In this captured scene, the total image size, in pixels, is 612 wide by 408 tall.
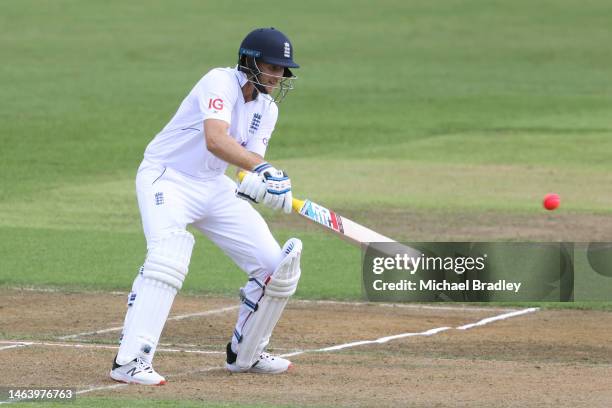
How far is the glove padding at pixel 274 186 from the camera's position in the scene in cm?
798

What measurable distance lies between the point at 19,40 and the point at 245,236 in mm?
24337

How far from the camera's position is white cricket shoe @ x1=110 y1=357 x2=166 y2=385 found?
7.87 meters

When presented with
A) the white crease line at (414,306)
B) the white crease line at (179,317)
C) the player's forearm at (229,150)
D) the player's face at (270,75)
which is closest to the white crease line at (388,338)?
the white crease line at (414,306)

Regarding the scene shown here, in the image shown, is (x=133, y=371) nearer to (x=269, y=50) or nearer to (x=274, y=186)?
(x=274, y=186)

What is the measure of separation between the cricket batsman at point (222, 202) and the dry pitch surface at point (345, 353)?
276 mm

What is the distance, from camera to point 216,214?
8.32 m

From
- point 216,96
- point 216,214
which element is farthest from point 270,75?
point 216,214

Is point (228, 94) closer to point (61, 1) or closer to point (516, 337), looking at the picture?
point (516, 337)

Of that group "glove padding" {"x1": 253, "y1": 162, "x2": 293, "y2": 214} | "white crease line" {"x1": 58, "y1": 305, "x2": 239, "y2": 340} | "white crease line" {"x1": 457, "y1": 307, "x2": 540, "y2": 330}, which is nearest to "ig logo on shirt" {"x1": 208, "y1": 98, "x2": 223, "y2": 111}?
"glove padding" {"x1": 253, "y1": 162, "x2": 293, "y2": 214}

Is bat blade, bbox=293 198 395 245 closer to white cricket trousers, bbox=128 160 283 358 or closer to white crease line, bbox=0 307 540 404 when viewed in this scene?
white cricket trousers, bbox=128 160 283 358

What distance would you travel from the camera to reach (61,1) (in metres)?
36.8

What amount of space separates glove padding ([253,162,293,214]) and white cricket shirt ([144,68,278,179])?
1.24ft

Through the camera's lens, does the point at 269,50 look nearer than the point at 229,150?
No

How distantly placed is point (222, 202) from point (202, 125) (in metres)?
0.48
